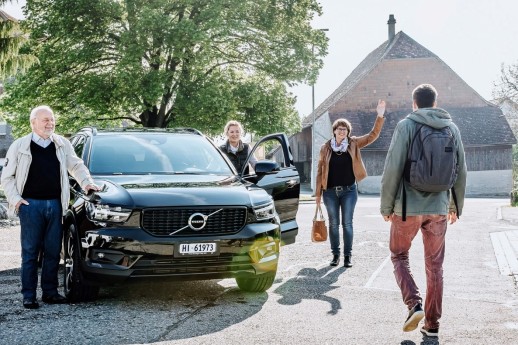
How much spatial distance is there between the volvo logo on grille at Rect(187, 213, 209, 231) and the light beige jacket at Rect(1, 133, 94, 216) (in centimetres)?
107

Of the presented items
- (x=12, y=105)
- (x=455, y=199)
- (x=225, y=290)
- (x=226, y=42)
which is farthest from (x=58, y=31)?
(x=455, y=199)

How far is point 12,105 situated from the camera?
102ft

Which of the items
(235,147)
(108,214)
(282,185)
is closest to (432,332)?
(108,214)

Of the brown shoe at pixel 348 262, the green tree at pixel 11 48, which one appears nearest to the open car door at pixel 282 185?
the brown shoe at pixel 348 262

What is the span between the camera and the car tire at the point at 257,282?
7.36 m

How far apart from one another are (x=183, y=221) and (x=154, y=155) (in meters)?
1.65

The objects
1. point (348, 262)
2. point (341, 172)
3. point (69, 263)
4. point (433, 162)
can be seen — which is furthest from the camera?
point (348, 262)

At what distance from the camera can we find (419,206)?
549cm

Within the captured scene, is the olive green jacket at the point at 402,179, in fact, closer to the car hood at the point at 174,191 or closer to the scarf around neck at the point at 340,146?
the car hood at the point at 174,191

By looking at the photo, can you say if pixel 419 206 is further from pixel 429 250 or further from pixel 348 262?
pixel 348 262

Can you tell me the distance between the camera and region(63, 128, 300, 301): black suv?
6457 mm

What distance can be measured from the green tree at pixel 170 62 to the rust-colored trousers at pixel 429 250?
75.1 ft

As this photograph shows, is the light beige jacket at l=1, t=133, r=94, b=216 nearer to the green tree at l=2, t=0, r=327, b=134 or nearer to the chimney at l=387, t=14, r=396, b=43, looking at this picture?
the green tree at l=2, t=0, r=327, b=134

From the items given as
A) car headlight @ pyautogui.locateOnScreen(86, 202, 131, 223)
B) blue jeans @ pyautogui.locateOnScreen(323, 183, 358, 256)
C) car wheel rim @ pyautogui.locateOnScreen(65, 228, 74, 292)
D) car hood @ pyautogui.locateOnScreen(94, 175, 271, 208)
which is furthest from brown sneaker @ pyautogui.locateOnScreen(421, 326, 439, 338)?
blue jeans @ pyautogui.locateOnScreen(323, 183, 358, 256)
